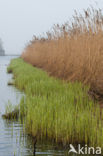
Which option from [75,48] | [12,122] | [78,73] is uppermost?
[75,48]

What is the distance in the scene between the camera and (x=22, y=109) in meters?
5.38

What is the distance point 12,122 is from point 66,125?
4.31 ft

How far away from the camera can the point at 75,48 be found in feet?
24.9

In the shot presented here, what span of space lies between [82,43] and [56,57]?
8.17 ft

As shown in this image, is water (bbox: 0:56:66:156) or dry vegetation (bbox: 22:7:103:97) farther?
dry vegetation (bbox: 22:7:103:97)

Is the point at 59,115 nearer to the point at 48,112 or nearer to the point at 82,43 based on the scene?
the point at 48,112

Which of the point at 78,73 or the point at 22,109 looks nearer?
the point at 22,109

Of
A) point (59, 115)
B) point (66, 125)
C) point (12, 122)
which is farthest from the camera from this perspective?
point (12, 122)

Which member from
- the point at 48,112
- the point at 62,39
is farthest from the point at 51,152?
the point at 62,39

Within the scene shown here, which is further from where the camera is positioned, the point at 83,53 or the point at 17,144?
the point at 83,53

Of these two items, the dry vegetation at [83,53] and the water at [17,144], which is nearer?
the water at [17,144]

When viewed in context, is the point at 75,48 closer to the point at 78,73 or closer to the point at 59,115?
the point at 78,73

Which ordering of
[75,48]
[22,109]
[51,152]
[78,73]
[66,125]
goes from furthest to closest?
1. [75,48]
2. [78,73]
3. [22,109]
4. [66,125]
5. [51,152]

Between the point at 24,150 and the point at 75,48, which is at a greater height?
the point at 75,48
